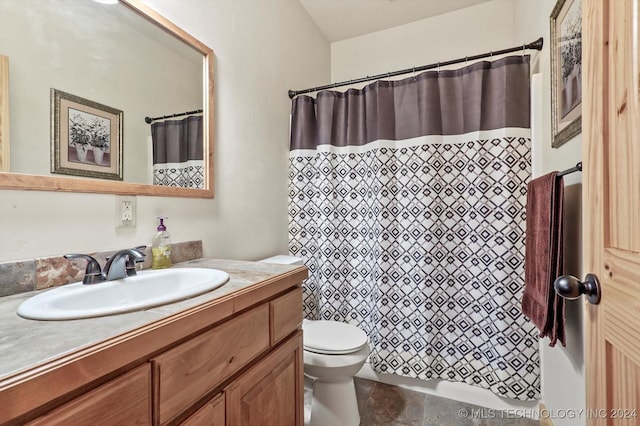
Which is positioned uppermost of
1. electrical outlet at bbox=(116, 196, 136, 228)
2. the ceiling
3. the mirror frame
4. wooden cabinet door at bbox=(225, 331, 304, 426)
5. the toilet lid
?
the ceiling

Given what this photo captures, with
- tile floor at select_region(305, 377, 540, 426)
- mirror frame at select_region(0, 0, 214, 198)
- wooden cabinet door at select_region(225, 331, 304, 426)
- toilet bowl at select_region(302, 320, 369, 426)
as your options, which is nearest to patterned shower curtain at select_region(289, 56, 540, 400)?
tile floor at select_region(305, 377, 540, 426)

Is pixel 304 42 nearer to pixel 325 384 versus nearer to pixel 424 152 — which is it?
pixel 424 152

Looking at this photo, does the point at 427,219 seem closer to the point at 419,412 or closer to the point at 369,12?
the point at 419,412

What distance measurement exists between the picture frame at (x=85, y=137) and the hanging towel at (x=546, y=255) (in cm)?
159

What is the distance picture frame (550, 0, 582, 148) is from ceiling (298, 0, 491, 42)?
1134 millimetres

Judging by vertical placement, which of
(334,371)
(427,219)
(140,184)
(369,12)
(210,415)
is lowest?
(334,371)

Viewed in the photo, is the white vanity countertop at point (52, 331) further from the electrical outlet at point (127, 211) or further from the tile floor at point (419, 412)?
the tile floor at point (419, 412)

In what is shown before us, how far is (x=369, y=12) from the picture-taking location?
2.21 meters

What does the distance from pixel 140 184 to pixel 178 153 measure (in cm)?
24

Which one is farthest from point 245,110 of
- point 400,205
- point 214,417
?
point 214,417

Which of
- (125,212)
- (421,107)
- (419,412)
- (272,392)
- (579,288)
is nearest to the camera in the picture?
(579,288)

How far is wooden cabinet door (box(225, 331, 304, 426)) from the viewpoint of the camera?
78 cm

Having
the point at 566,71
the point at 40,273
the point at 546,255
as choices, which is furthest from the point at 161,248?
the point at 566,71

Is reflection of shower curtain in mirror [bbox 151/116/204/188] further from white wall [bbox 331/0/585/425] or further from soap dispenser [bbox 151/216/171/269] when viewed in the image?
white wall [bbox 331/0/585/425]
